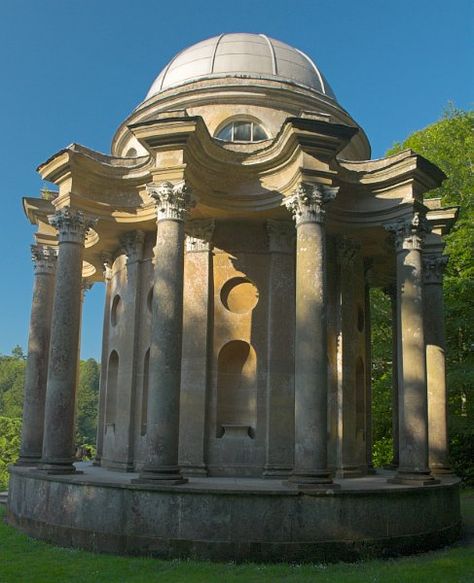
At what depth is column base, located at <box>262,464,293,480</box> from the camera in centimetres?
1628

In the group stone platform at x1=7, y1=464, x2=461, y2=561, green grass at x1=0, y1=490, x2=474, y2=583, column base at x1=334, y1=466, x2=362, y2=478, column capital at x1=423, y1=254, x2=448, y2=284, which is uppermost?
column capital at x1=423, y1=254, x2=448, y2=284

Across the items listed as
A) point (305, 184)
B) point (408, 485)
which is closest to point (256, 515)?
point (408, 485)

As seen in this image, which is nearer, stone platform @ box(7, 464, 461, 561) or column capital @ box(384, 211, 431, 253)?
stone platform @ box(7, 464, 461, 561)

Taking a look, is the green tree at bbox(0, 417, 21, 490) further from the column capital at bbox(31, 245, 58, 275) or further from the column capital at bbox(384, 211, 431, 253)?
the column capital at bbox(384, 211, 431, 253)

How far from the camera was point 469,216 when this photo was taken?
28.8m

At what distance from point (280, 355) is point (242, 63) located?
398 inches

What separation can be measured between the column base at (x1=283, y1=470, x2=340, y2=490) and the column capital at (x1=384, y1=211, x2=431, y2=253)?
250 inches

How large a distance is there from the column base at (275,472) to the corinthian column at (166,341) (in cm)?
343

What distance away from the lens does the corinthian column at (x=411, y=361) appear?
15.4 metres

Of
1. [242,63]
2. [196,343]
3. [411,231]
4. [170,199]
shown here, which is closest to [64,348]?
[196,343]

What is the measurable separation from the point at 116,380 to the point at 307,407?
8630mm

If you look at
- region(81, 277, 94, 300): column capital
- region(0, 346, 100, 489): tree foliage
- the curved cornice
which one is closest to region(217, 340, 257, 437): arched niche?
the curved cornice

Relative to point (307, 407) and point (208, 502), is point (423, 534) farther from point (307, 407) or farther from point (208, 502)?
point (208, 502)

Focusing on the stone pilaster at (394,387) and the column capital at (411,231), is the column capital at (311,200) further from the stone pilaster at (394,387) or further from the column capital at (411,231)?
the stone pilaster at (394,387)
